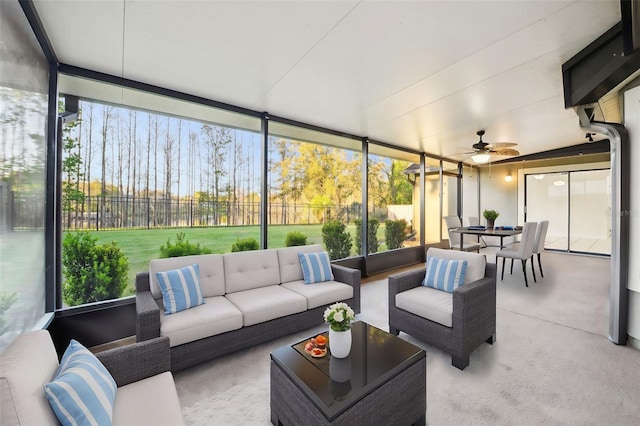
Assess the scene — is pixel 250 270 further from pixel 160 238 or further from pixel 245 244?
pixel 160 238

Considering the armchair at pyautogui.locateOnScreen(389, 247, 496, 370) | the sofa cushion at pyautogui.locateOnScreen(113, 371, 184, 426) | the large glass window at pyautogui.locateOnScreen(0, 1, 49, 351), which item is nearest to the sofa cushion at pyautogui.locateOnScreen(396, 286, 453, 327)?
the armchair at pyautogui.locateOnScreen(389, 247, 496, 370)

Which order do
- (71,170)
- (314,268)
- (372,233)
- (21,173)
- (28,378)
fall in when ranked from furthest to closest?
(372,233) < (314,268) < (71,170) < (21,173) < (28,378)

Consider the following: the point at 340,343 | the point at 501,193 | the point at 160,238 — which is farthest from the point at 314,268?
the point at 501,193

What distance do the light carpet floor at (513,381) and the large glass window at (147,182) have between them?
1.75 metres

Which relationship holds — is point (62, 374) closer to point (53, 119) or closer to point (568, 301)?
point (53, 119)

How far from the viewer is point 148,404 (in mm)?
1246

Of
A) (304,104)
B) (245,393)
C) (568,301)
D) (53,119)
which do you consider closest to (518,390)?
Result: (245,393)

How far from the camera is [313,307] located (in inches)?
110

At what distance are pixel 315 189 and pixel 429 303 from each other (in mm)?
3114

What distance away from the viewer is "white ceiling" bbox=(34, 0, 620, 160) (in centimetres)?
179

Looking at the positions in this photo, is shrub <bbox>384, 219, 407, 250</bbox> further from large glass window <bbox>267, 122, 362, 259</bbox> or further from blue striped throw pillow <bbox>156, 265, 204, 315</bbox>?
blue striped throw pillow <bbox>156, 265, 204, 315</bbox>

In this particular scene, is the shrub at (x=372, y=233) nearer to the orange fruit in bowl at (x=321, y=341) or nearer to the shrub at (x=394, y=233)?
the shrub at (x=394, y=233)

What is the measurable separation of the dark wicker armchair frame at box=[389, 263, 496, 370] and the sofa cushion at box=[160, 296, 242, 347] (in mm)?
1601

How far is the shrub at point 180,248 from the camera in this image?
11.2ft
